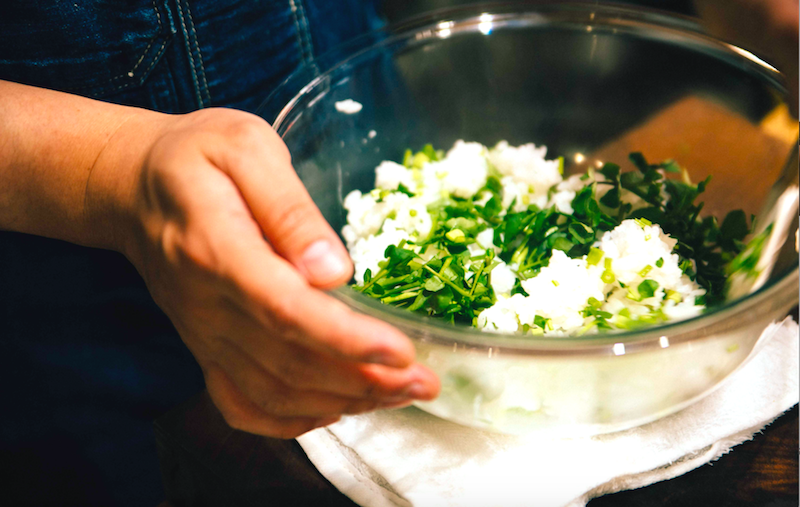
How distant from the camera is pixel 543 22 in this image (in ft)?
1.81

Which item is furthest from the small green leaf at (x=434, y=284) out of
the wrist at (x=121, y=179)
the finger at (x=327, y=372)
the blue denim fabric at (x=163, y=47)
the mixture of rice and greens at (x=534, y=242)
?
the blue denim fabric at (x=163, y=47)

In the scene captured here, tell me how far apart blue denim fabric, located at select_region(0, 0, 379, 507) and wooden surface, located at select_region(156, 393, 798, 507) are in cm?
16

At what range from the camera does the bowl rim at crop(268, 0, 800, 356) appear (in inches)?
11.4

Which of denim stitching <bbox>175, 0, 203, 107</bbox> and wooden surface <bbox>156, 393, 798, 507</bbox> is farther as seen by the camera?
denim stitching <bbox>175, 0, 203, 107</bbox>

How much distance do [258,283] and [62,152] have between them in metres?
0.27

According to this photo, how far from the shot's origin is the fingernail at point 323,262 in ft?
0.93

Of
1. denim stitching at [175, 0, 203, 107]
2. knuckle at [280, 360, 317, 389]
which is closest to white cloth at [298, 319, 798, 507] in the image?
knuckle at [280, 360, 317, 389]

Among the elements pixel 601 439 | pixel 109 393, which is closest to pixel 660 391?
pixel 601 439

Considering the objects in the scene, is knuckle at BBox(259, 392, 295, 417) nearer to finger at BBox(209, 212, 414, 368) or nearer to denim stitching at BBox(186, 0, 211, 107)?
finger at BBox(209, 212, 414, 368)

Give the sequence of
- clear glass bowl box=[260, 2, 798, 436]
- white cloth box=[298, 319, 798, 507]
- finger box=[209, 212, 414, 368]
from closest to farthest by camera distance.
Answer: finger box=[209, 212, 414, 368] → white cloth box=[298, 319, 798, 507] → clear glass bowl box=[260, 2, 798, 436]

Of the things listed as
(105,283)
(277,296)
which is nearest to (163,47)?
(105,283)

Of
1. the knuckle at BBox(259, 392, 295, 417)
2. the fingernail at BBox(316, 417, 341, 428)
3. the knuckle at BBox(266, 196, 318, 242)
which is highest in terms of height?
the knuckle at BBox(266, 196, 318, 242)

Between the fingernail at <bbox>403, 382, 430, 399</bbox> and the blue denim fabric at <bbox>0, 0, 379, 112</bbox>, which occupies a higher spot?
the blue denim fabric at <bbox>0, 0, 379, 112</bbox>

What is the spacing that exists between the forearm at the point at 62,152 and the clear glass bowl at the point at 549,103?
144 mm
